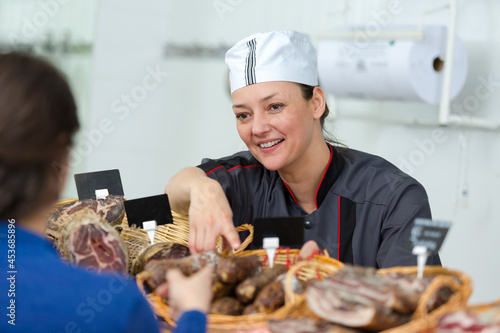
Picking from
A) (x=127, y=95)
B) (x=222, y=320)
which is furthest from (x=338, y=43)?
(x=127, y=95)

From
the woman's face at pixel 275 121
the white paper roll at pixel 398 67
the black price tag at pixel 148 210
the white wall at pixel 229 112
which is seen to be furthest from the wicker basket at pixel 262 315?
the white wall at pixel 229 112

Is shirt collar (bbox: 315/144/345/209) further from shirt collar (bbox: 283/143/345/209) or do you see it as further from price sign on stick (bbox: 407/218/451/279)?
price sign on stick (bbox: 407/218/451/279)

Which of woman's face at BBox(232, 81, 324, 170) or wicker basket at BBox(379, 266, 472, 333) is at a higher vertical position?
woman's face at BBox(232, 81, 324, 170)

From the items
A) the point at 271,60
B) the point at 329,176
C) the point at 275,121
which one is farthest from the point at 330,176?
the point at 271,60

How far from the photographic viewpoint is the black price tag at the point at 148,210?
1574mm

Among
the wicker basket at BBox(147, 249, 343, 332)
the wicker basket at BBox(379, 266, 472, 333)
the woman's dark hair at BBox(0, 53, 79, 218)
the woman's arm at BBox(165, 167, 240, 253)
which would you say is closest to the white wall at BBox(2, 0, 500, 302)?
the woman's arm at BBox(165, 167, 240, 253)

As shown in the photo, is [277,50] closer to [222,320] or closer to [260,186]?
[260,186]

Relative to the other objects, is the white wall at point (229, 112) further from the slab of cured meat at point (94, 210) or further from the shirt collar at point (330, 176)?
the slab of cured meat at point (94, 210)

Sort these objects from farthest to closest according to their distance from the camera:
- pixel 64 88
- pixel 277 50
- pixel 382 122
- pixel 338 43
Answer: pixel 382 122
pixel 338 43
pixel 277 50
pixel 64 88

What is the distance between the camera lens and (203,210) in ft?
4.95

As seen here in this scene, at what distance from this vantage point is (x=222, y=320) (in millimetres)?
1045

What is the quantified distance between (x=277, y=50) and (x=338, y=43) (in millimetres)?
935

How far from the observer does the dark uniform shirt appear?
1599mm

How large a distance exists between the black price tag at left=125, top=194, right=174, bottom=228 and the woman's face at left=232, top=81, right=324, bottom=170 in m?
0.35
